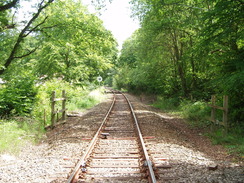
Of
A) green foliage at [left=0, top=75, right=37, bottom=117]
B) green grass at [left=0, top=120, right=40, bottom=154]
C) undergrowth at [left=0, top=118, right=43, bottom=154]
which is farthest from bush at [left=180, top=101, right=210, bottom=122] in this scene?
green foliage at [left=0, top=75, right=37, bottom=117]

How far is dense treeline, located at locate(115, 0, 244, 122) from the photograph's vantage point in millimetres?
7738

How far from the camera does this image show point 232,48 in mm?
9555

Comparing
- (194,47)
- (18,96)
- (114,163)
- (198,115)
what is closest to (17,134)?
(18,96)

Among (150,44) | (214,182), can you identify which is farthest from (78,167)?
(150,44)

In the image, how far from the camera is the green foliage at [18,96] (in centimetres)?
962

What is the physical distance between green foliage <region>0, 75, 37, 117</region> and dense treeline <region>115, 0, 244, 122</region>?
822cm

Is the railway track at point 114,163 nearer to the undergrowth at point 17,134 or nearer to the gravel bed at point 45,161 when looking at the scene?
the gravel bed at point 45,161

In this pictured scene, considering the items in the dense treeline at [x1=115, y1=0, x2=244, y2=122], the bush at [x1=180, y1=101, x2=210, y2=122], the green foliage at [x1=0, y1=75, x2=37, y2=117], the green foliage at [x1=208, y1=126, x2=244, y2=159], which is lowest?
the green foliage at [x1=208, y1=126, x2=244, y2=159]

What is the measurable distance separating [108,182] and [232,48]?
27.1ft

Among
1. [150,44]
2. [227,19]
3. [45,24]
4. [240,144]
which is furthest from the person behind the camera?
[150,44]

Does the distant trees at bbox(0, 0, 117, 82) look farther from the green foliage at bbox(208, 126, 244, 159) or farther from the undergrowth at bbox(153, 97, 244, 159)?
the green foliage at bbox(208, 126, 244, 159)

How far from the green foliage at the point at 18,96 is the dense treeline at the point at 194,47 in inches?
323

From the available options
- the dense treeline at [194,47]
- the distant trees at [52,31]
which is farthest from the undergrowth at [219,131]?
the distant trees at [52,31]

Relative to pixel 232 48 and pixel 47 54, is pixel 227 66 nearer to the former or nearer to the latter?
pixel 232 48
